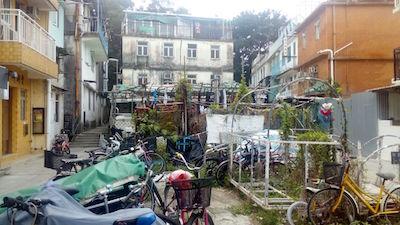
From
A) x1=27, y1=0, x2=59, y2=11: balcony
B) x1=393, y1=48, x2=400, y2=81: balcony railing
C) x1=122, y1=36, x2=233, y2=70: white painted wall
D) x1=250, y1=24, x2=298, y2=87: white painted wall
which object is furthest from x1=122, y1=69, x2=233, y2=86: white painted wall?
x1=393, y1=48, x2=400, y2=81: balcony railing

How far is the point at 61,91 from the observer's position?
2091 centimetres

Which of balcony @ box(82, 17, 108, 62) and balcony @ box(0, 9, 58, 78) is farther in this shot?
balcony @ box(82, 17, 108, 62)

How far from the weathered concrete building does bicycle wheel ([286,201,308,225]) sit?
30137 millimetres

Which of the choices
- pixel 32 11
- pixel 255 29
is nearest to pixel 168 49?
pixel 255 29

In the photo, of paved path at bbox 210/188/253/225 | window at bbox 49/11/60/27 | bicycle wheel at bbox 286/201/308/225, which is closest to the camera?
bicycle wheel at bbox 286/201/308/225

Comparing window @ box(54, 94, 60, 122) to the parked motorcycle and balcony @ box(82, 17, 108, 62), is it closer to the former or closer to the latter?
balcony @ box(82, 17, 108, 62)

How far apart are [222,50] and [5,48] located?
26.6 meters

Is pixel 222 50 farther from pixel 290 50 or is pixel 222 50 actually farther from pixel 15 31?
pixel 15 31

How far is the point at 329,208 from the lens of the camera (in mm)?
5836

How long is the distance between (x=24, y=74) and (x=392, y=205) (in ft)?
44.4

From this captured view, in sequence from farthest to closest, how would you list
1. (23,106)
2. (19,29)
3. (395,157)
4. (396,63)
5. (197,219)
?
(396,63), (23,106), (19,29), (395,157), (197,219)

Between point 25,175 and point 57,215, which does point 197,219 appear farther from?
point 25,175

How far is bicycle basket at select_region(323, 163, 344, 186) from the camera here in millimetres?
5738

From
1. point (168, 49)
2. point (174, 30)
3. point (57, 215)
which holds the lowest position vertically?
point (57, 215)
